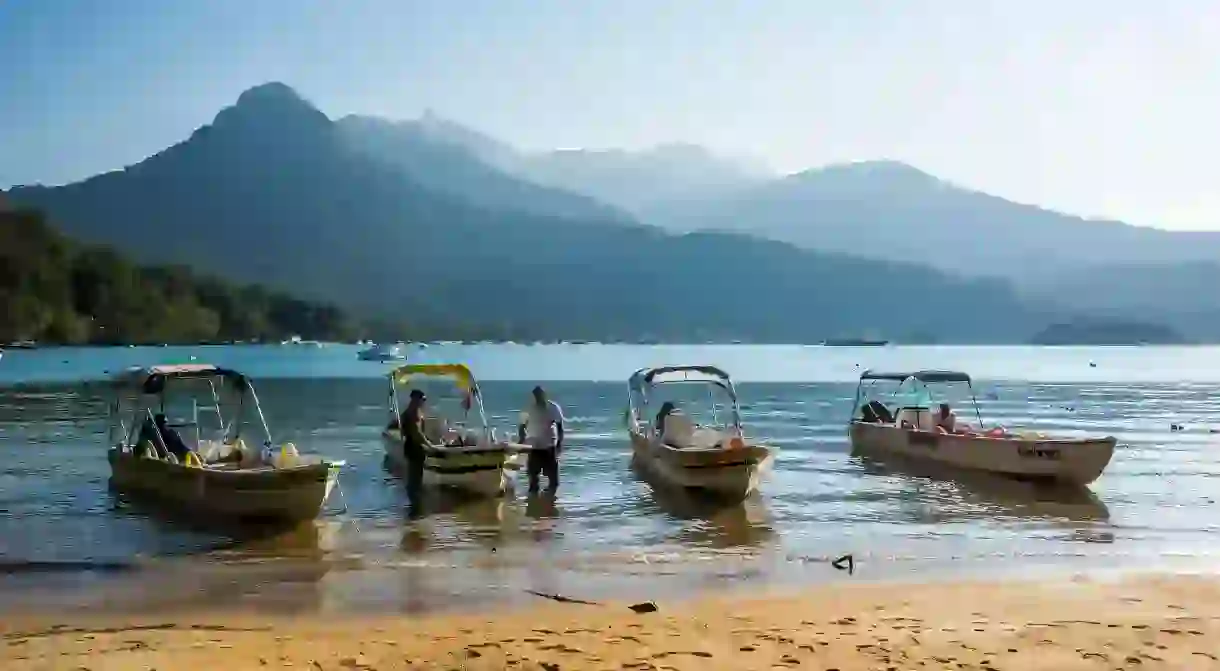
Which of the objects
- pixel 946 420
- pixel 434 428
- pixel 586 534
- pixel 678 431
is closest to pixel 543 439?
pixel 434 428

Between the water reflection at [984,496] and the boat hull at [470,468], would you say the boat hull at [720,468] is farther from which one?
the boat hull at [470,468]

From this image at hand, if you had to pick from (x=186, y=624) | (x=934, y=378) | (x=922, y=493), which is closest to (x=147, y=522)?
(x=186, y=624)

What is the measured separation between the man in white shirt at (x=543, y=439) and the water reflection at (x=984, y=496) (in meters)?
7.12

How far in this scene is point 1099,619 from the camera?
11.2 meters

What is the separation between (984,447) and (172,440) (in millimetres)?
18063

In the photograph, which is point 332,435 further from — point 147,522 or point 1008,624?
point 1008,624

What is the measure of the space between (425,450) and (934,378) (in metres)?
15.7

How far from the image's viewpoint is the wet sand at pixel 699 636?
9.23 meters

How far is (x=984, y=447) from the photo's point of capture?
80.9 ft

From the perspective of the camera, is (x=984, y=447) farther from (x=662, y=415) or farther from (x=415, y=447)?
(x=415, y=447)

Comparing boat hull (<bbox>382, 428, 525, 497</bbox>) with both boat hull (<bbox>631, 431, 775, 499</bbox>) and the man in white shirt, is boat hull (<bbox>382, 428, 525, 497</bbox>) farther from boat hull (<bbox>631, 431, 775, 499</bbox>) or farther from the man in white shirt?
boat hull (<bbox>631, 431, 775, 499</bbox>)

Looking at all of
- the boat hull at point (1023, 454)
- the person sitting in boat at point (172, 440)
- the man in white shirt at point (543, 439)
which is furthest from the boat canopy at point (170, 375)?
the boat hull at point (1023, 454)

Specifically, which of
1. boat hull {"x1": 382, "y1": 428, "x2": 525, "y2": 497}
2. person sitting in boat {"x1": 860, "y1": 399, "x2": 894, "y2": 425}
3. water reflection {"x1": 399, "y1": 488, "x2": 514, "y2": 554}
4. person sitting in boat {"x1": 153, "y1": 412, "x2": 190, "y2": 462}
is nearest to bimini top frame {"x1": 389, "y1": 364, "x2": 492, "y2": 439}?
boat hull {"x1": 382, "y1": 428, "x2": 525, "y2": 497}

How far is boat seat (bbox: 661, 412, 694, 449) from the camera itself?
77.4 ft
